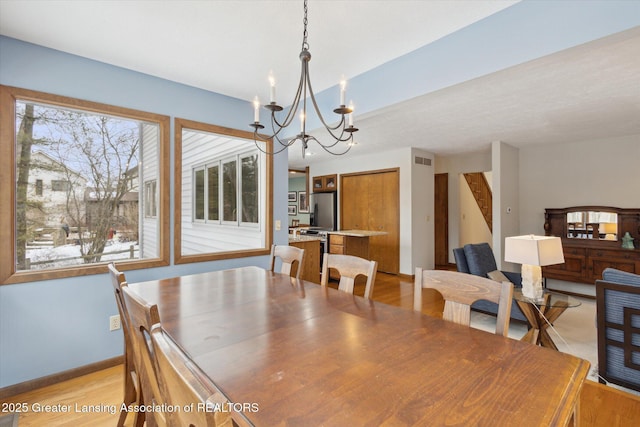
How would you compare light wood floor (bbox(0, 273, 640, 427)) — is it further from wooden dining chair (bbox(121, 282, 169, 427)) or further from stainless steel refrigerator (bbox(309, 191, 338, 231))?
stainless steel refrigerator (bbox(309, 191, 338, 231))

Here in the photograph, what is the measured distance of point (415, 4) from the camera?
5.58ft

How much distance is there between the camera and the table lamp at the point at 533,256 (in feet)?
7.66

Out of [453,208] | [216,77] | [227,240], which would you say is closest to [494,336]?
[216,77]

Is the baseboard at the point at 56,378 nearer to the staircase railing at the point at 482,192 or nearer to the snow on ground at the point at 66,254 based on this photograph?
the snow on ground at the point at 66,254

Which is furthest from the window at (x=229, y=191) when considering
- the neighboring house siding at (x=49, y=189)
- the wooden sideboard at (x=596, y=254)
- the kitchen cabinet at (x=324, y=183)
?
the wooden sideboard at (x=596, y=254)

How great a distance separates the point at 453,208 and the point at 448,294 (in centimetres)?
596

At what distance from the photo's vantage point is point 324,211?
23.4 feet

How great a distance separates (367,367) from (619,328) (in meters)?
2.16

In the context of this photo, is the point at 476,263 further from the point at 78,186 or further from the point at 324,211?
the point at 78,186

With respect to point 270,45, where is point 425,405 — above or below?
below

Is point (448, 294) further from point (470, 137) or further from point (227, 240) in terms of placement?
point (470, 137)

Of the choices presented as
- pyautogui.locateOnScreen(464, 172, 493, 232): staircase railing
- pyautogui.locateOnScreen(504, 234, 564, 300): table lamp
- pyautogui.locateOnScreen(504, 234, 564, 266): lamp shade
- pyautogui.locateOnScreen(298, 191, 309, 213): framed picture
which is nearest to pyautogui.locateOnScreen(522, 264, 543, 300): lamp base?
pyautogui.locateOnScreen(504, 234, 564, 300): table lamp

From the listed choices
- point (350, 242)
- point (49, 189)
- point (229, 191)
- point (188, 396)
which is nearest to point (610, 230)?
point (350, 242)

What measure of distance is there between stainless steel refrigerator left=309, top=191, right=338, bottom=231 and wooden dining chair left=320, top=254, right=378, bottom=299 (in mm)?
4957
